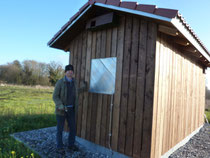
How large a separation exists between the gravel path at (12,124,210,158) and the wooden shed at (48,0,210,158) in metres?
0.33

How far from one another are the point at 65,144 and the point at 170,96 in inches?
124

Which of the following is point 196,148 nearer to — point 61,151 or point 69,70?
point 61,151

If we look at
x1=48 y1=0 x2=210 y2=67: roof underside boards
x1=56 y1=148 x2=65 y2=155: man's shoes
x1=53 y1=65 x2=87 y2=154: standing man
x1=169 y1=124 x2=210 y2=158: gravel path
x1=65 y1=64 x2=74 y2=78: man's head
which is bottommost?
x1=169 y1=124 x2=210 y2=158: gravel path

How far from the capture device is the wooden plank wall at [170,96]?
10.7 feet

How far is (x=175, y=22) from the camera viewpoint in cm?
273

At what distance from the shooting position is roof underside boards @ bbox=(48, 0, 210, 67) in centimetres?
272

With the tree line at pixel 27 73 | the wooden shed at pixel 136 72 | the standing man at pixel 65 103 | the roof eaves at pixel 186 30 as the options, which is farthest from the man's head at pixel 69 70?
the tree line at pixel 27 73

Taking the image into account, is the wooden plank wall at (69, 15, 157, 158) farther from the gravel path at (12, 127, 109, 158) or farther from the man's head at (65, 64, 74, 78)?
the man's head at (65, 64, 74, 78)

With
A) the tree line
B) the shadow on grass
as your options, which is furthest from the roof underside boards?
the tree line

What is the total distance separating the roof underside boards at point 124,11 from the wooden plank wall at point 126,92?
40 centimetres

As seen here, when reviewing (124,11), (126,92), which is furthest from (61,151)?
(124,11)

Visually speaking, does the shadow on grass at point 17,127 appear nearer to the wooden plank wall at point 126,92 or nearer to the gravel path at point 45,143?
the gravel path at point 45,143

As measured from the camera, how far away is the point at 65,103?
3.89 meters

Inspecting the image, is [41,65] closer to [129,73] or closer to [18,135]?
[18,135]
